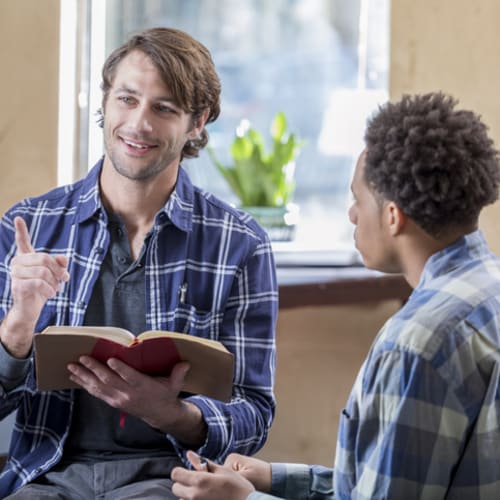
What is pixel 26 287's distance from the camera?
180 cm

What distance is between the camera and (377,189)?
1459 millimetres

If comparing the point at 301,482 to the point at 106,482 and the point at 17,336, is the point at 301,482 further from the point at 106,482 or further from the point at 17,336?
the point at 17,336

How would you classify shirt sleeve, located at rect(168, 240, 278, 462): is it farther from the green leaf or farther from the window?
the window

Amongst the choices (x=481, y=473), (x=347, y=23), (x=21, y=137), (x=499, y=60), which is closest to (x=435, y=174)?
(x=481, y=473)

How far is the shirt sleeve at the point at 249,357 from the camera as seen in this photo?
193 centimetres

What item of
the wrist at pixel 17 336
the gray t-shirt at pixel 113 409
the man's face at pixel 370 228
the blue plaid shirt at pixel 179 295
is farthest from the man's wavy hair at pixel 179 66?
the man's face at pixel 370 228

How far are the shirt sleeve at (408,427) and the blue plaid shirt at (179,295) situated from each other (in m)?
0.62

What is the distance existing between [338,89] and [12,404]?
2.07 metres

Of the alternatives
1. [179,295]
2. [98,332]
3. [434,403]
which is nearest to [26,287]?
[98,332]

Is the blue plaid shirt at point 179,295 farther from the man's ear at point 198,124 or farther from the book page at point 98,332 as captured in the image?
the book page at point 98,332

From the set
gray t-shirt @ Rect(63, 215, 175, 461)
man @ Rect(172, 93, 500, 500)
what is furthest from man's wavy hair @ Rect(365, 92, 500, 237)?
gray t-shirt @ Rect(63, 215, 175, 461)

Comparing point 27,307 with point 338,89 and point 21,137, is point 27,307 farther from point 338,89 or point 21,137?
point 338,89

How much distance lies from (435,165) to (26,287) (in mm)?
805

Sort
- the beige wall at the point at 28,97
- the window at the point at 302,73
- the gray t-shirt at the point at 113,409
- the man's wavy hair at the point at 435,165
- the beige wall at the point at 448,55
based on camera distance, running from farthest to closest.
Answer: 1. the window at the point at 302,73
2. the beige wall at the point at 448,55
3. the beige wall at the point at 28,97
4. the gray t-shirt at the point at 113,409
5. the man's wavy hair at the point at 435,165
